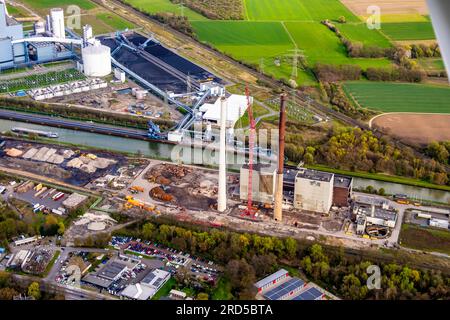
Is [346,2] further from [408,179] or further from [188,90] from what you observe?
[408,179]

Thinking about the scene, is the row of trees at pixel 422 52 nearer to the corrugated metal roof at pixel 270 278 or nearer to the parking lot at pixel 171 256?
the corrugated metal roof at pixel 270 278

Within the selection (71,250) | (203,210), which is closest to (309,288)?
(203,210)

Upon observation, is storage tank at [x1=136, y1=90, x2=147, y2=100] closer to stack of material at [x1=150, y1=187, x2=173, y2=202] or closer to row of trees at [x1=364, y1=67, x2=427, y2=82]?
stack of material at [x1=150, y1=187, x2=173, y2=202]

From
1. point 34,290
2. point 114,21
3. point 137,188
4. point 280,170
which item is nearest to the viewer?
point 34,290

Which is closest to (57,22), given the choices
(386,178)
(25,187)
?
Result: (25,187)

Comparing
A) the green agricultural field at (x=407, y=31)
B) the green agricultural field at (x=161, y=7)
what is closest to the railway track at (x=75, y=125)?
the green agricultural field at (x=161, y=7)

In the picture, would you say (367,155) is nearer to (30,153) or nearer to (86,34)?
(30,153)
